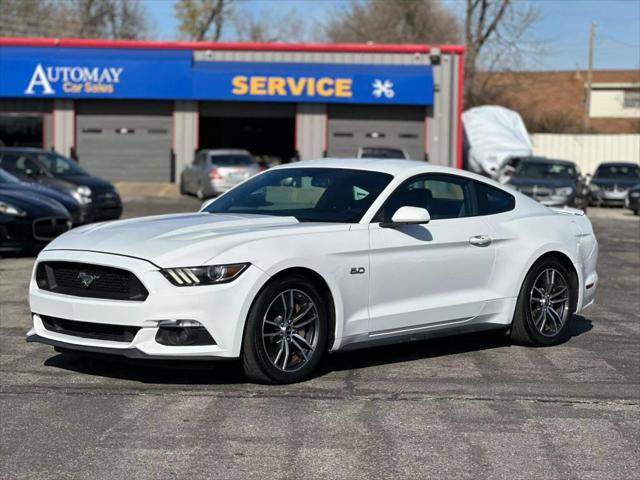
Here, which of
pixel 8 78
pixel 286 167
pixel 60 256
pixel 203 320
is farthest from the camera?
pixel 8 78

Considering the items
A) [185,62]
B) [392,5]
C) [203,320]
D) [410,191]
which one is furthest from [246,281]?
[392,5]

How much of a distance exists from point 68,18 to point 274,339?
6051cm

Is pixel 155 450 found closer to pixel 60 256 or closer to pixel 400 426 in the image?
pixel 400 426

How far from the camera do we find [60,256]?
662cm

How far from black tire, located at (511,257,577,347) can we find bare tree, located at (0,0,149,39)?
56.2 metres

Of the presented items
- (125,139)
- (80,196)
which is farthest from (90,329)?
(125,139)

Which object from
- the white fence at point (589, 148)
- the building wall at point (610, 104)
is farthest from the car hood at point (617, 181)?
the building wall at point (610, 104)

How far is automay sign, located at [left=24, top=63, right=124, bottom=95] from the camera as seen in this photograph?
36.4 meters

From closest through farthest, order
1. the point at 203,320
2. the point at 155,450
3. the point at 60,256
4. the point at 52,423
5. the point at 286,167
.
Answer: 1. the point at 155,450
2. the point at 52,423
3. the point at 203,320
4. the point at 60,256
5. the point at 286,167

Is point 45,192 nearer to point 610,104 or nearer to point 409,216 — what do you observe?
point 409,216

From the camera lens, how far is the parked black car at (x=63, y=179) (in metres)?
19.8

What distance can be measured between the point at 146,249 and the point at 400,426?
6.39 ft

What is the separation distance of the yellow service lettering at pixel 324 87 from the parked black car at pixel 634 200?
12194 mm

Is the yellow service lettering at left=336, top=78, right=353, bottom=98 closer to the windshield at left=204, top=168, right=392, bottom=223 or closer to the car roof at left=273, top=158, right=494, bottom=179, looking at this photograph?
the car roof at left=273, top=158, right=494, bottom=179
